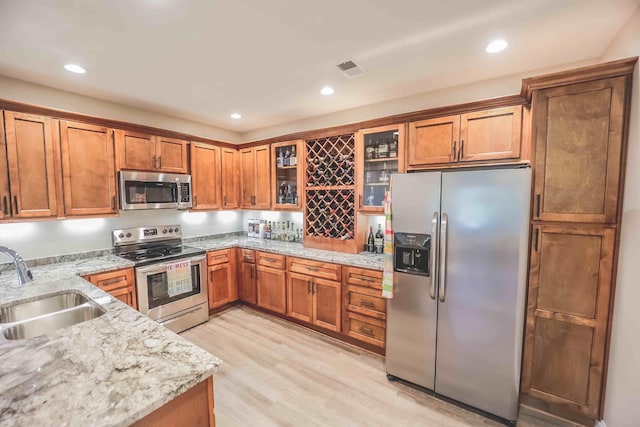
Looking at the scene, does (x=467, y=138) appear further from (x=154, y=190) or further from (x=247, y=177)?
(x=154, y=190)

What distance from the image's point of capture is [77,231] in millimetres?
2967

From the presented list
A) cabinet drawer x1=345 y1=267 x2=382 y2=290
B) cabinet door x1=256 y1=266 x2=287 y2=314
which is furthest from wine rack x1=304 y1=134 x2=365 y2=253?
cabinet door x1=256 y1=266 x2=287 y2=314

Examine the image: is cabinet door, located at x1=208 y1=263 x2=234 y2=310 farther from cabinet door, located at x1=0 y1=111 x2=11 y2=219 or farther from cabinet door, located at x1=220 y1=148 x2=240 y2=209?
cabinet door, located at x1=0 y1=111 x2=11 y2=219

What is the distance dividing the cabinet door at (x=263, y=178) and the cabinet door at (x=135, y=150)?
1.32 metres

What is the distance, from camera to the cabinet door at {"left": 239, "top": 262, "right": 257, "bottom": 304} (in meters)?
3.73

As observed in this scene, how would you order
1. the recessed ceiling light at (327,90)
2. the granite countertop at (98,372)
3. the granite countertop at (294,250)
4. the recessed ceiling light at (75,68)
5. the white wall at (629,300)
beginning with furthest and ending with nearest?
the granite countertop at (294,250) < the recessed ceiling light at (327,90) < the recessed ceiling light at (75,68) < the white wall at (629,300) < the granite countertop at (98,372)

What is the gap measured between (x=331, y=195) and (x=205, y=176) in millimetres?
1833

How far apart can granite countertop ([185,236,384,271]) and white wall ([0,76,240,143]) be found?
161 cm

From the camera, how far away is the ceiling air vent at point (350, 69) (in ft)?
7.36

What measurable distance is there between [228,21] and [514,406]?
10.5 ft

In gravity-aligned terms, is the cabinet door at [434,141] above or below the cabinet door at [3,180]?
above

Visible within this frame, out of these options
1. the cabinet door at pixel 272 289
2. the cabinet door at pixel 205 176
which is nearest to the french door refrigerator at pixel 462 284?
the cabinet door at pixel 272 289

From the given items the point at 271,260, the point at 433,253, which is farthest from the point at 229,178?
the point at 433,253

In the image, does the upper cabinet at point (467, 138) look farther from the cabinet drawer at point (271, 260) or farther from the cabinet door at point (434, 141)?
the cabinet drawer at point (271, 260)
